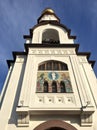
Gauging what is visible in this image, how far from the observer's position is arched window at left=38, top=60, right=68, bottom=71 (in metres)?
15.5

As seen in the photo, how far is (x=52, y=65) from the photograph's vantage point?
16.0 meters

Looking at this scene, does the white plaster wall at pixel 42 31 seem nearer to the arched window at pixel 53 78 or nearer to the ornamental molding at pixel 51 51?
the ornamental molding at pixel 51 51

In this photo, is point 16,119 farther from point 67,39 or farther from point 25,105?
point 67,39

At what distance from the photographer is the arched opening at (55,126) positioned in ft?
33.4

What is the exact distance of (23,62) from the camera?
16781 millimetres

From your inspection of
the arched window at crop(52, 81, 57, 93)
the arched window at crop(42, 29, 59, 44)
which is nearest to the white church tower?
the arched window at crop(52, 81, 57, 93)

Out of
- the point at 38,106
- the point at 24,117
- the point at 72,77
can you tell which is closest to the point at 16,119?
the point at 24,117

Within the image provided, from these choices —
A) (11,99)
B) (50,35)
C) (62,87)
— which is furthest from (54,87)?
(50,35)

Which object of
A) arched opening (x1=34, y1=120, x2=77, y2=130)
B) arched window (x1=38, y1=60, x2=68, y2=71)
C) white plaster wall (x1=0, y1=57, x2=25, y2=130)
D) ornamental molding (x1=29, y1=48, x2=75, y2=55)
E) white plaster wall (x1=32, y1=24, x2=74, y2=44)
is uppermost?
white plaster wall (x1=32, y1=24, x2=74, y2=44)

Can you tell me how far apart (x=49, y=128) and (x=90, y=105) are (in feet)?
8.48

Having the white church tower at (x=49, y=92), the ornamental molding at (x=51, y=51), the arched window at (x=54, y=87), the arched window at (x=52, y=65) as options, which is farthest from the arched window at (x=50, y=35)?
the arched window at (x=54, y=87)

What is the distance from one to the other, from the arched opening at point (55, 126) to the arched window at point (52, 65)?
5.65 meters

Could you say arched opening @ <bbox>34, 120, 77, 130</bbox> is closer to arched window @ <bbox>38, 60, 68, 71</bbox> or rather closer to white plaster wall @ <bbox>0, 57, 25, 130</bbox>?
white plaster wall @ <bbox>0, 57, 25, 130</bbox>

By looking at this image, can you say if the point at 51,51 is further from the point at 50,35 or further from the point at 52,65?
the point at 50,35
